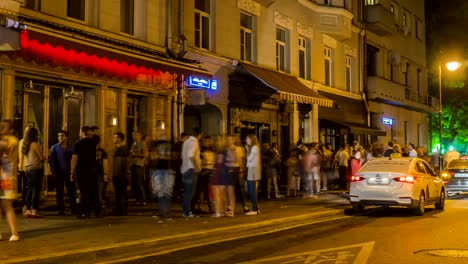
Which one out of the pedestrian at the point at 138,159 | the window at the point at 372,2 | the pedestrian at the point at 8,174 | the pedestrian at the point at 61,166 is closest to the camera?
the pedestrian at the point at 8,174

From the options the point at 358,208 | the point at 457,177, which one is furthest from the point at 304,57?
the point at 358,208

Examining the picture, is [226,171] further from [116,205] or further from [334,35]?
[334,35]

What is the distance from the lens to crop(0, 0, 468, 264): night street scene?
10.8m

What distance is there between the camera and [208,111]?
21.7 metres

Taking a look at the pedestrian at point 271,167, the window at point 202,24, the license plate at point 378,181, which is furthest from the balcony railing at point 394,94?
the license plate at point 378,181

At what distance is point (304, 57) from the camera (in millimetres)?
28125

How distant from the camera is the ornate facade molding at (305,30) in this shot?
27208 mm

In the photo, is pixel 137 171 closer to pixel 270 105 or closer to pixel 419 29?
pixel 270 105

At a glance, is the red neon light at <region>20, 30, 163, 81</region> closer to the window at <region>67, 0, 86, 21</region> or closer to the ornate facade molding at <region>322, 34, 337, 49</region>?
the window at <region>67, 0, 86, 21</region>

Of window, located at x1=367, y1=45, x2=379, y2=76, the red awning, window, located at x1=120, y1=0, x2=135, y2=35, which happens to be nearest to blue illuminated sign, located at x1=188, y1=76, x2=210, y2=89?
the red awning

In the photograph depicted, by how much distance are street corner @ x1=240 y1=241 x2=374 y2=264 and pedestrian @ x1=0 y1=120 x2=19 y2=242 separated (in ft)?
12.4

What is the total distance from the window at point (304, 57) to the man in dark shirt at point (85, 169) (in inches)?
608

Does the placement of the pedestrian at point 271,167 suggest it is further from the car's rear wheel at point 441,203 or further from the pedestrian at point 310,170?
the car's rear wheel at point 441,203

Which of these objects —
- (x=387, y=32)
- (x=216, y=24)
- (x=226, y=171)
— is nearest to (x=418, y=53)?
(x=387, y=32)
